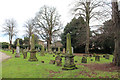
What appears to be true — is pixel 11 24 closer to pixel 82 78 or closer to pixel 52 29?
pixel 52 29

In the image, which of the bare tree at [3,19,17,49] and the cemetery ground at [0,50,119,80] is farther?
the bare tree at [3,19,17,49]

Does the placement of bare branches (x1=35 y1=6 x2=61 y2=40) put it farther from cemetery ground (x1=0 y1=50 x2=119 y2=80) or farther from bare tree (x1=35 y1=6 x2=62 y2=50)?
cemetery ground (x1=0 y1=50 x2=119 y2=80)

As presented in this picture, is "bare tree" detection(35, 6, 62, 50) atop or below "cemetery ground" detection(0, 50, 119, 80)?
atop

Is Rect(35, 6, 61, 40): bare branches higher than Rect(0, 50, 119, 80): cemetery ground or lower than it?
higher

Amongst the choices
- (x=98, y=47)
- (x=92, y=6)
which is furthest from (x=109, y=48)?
(x=92, y=6)

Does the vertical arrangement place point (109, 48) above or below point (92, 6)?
below

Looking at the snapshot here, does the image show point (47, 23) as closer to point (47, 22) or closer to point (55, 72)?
point (47, 22)

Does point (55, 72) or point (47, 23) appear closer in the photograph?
point (55, 72)

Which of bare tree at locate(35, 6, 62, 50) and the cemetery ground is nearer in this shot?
the cemetery ground

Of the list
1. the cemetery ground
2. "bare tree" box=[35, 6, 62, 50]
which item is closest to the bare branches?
"bare tree" box=[35, 6, 62, 50]

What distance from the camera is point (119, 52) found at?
945 cm

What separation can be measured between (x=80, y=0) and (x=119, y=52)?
17496 mm

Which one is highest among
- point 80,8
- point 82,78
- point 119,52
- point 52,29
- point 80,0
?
point 80,0

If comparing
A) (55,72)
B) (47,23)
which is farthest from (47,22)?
(55,72)
